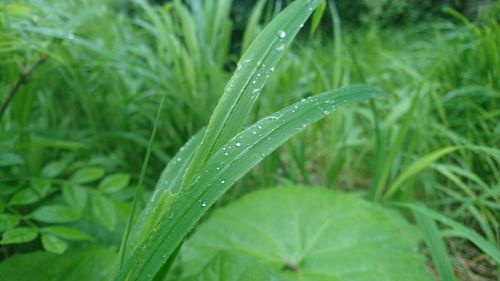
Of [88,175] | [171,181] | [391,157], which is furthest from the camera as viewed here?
[391,157]

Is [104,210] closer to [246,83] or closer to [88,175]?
[88,175]

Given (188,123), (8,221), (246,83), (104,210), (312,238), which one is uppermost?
(246,83)

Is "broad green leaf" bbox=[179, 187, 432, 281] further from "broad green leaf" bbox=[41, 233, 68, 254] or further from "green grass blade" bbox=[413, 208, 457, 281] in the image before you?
"broad green leaf" bbox=[41, 233, 68, 254]

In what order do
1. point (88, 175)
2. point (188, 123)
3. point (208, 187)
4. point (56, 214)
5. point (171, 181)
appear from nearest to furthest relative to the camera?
point (208, 187) < point (171, 181) < point (56, 214) < point (88, 175) < point (188, 123)

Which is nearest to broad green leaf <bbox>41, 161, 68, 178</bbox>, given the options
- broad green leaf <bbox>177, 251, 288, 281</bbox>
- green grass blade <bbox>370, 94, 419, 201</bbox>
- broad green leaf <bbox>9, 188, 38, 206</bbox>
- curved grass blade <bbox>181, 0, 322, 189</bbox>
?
broad green leaf <bbox>9, 188, 38, 206</bbox>

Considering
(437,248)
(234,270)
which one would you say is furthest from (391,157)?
(234,270)

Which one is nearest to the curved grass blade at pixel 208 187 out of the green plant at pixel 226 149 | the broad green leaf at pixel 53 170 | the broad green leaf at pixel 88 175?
the green plant at pixel 226 149

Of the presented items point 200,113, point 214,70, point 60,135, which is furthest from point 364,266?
point 60,135
